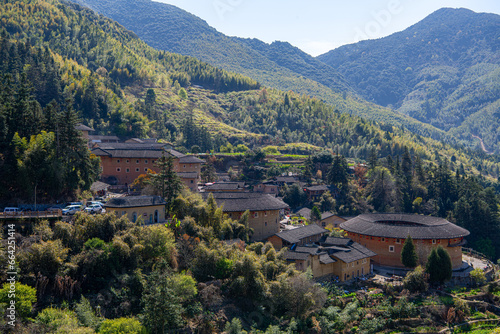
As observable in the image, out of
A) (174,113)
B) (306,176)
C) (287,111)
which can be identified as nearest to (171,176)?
(306,176)

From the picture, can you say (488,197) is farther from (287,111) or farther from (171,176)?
(287,111)

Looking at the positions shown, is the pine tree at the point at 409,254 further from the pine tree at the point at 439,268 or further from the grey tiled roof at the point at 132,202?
the grey tiled roof at the point at 132,202

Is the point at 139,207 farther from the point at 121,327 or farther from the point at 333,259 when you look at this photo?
the point at 333,259

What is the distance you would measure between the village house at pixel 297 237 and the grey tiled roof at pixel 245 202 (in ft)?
12.8

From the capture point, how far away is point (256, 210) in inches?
2103

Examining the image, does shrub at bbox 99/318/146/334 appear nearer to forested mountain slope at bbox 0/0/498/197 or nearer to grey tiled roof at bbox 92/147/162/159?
grey tiled roof at bbox 92/147/162/159

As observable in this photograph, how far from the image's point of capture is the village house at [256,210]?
5291cm

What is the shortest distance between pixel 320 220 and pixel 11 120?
149ft

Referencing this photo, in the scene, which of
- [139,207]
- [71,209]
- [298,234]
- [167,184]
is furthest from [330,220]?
[71,209]

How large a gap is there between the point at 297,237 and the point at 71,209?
25.4 metres

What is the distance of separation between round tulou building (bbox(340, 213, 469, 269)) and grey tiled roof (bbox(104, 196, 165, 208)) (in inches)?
1099

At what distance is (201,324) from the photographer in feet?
116

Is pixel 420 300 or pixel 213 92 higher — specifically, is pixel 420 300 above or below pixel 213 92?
below

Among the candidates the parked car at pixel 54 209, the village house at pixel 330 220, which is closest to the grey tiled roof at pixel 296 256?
the parked car at pixel 54 209
